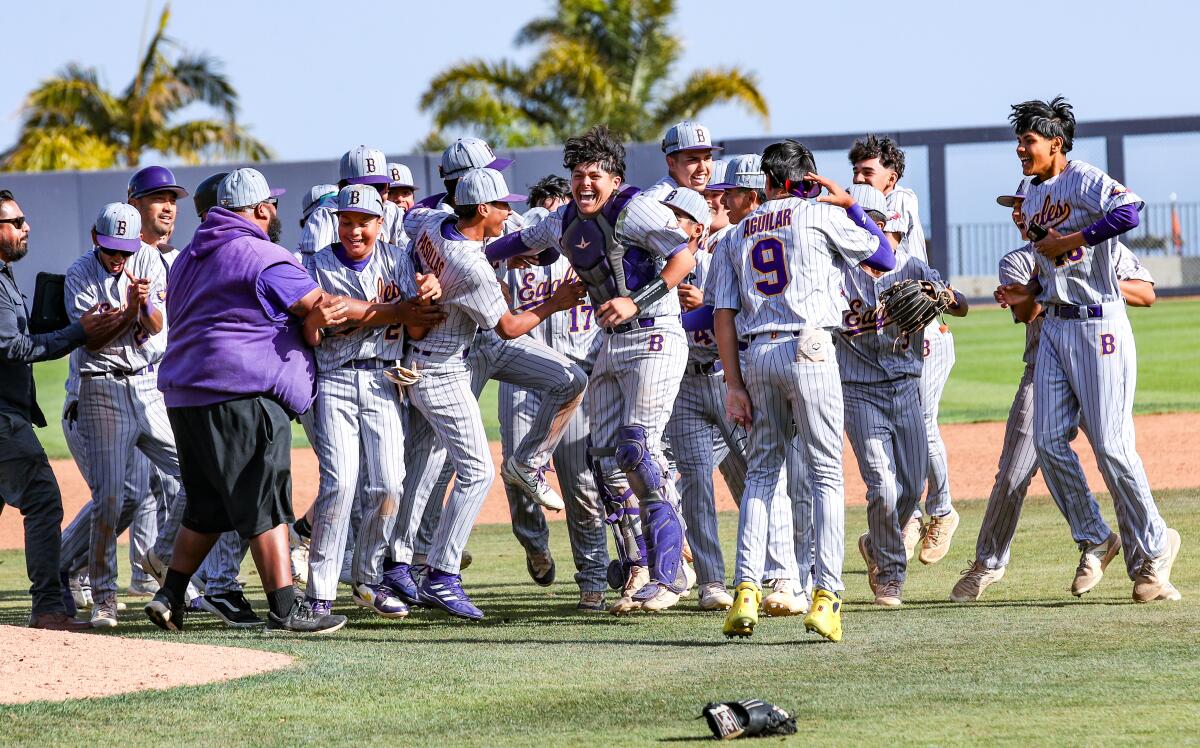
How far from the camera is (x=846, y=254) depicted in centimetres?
635

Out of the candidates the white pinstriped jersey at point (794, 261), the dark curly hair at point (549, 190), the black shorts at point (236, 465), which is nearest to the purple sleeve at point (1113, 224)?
the white pinstriped jersey at point (794, 261)

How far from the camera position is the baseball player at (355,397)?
23.0 feet

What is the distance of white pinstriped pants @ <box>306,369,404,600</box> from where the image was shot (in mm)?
7004

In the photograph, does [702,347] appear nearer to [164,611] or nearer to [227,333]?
[227,333]

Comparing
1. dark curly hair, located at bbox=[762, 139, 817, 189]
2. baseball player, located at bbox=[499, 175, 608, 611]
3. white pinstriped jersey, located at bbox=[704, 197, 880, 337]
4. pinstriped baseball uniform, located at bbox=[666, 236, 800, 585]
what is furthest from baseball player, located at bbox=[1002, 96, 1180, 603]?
baseball player, located at bbox=[499, 175, 608, 611]

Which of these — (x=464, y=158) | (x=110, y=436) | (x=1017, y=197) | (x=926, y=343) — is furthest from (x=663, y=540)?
(x=110, y=436)

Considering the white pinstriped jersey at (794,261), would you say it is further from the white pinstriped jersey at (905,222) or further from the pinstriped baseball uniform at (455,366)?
the white pinstriped jersey at (905,222)

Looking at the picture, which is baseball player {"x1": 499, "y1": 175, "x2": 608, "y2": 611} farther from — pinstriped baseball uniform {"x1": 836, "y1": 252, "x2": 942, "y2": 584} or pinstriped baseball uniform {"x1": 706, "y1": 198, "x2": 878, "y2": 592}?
pinstriped baseball uniform {"x1": 706, "y1": 198, "x2": 878, "y2": 592}

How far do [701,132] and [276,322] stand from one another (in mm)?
2412

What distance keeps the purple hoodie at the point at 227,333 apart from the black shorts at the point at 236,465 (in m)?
0.07

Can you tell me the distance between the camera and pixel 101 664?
574 centimetres

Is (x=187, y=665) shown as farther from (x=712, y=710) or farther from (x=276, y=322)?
(x=712, y=710)

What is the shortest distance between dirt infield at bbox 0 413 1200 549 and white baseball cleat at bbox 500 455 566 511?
4.78 metres

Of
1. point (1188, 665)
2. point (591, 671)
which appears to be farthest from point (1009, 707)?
Result: point (591, 671)
